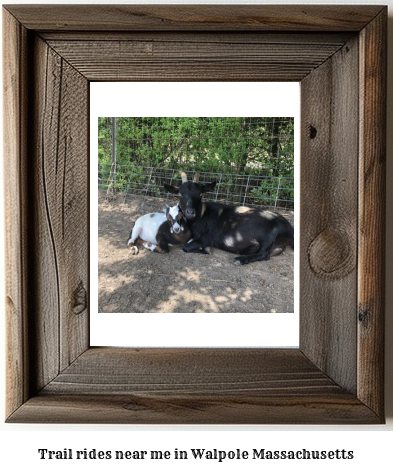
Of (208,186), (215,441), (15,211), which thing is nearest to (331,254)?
(208,186)

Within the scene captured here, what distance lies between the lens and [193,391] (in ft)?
1.94

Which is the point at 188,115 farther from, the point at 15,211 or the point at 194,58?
the point at 15,211

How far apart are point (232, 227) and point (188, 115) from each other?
14cm

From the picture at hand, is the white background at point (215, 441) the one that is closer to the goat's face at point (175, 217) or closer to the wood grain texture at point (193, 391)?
the wood grain texture at point (193, 391)

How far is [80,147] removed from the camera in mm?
596

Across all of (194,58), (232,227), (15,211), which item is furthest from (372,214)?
(15,211)

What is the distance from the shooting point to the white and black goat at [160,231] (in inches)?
23.7

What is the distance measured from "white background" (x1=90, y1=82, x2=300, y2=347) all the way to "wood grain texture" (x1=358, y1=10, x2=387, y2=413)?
8cm

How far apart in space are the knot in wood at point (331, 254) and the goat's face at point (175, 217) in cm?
16

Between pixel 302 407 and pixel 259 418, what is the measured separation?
52 millimetres

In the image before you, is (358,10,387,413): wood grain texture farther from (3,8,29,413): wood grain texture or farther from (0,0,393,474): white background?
(3,8,29,413): wood grain texture

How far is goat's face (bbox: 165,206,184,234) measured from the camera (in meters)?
0.61

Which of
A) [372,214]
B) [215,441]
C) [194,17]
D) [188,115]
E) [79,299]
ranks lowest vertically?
[215,441]

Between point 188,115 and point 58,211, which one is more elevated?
point 188,115
